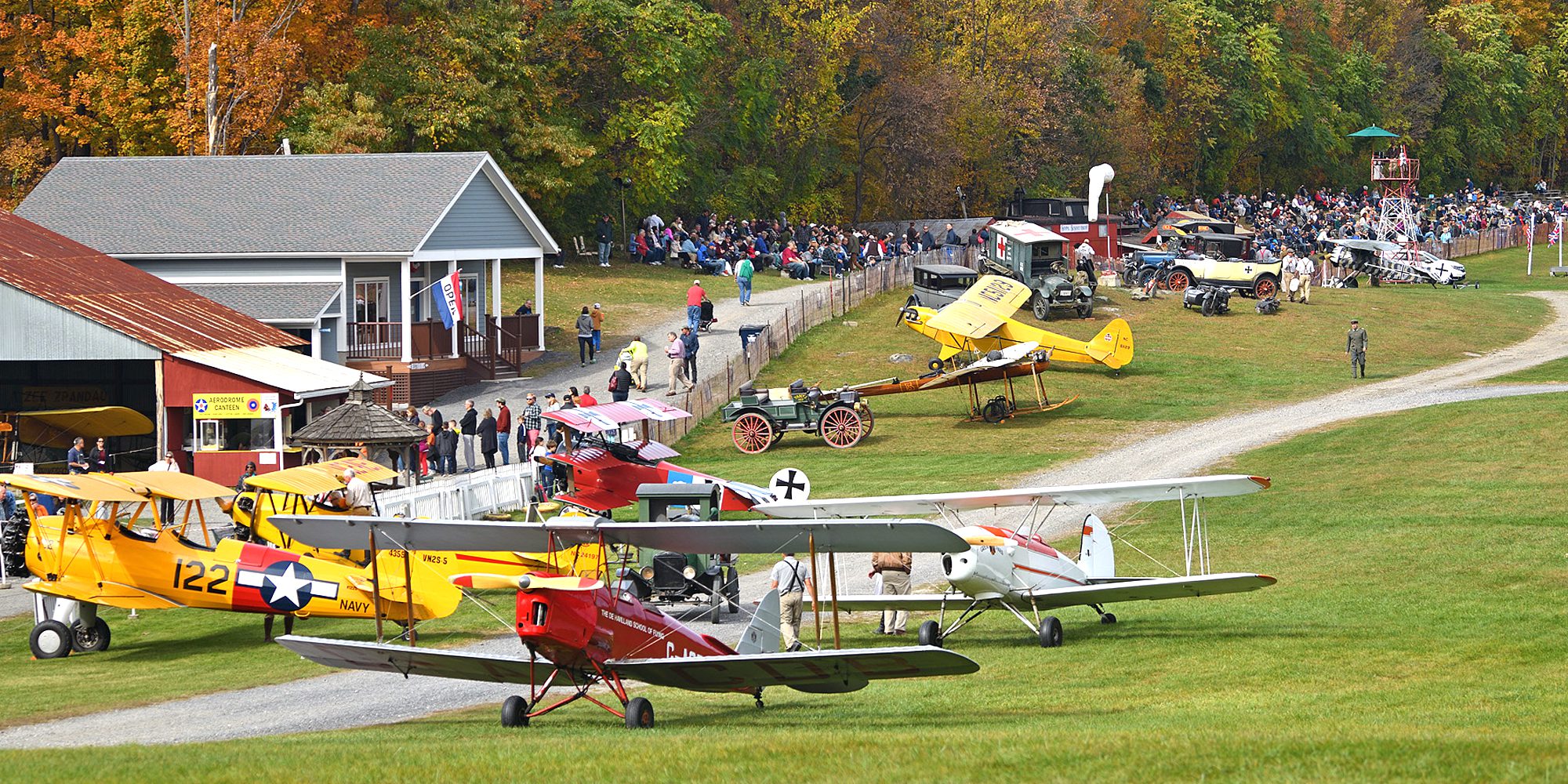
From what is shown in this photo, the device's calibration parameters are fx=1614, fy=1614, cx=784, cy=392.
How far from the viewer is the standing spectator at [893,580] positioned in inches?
793

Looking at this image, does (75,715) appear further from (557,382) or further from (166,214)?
(166,214)

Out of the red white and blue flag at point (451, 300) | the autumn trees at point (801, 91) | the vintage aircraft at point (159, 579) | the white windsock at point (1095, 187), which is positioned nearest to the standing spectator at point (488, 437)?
the red white and blue flag at point (451, 300)

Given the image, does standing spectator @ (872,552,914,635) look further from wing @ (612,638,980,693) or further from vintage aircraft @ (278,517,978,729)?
wing @ (612,638,980,693)

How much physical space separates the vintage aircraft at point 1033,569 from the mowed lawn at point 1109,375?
1028cm

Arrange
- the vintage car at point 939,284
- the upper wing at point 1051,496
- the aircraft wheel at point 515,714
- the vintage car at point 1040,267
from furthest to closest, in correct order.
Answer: the vintage car at point 1040,267, the vintage car at point 939,284, the upper wing at point 1051,496, the aircraft wheel at point 515,714

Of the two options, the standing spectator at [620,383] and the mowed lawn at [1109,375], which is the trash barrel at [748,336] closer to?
the mowed lawn at [1109,375]

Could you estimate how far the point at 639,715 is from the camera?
1422cm

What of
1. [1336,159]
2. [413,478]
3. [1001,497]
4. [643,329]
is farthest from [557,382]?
[1336,159]

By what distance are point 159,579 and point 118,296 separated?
707 inches

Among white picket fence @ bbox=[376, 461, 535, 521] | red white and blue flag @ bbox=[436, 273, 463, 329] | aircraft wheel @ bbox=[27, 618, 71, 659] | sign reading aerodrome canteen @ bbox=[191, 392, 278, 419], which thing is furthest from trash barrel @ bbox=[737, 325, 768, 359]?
aircraft wheel @ bbox=[27, 618, 71, 659]

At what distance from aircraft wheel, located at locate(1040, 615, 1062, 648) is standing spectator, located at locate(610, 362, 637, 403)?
19.2 metres

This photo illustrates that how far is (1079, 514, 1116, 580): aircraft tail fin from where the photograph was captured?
20359 millimetres

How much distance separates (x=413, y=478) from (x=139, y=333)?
6817 mm

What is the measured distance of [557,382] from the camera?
4278cm
